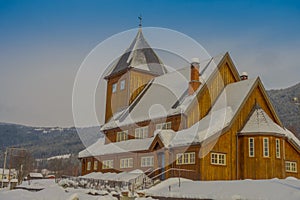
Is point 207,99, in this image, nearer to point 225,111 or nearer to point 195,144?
point 225,111

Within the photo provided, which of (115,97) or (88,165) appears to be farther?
(115,97)

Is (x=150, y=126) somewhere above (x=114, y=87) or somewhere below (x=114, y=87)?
below

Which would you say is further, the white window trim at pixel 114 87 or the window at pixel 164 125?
the white window trim at pixel 114 87

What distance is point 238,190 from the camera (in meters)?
19.3

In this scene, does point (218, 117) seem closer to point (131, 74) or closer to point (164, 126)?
point (164, 126)

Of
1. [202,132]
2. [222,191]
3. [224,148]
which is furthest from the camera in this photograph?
[224,148]

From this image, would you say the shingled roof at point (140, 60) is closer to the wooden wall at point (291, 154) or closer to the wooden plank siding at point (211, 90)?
the wooden plank siding at point (211, 90)

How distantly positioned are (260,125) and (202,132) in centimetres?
468

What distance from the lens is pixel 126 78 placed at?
43.2 m

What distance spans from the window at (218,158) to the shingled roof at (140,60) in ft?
57.7

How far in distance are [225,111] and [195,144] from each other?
Answer: 4427 mm

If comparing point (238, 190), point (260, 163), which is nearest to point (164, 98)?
point (260, 163)

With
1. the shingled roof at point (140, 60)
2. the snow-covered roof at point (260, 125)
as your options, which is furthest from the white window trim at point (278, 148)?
the shingled roof at point (140, 60)

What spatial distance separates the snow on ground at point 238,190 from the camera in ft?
57.7
